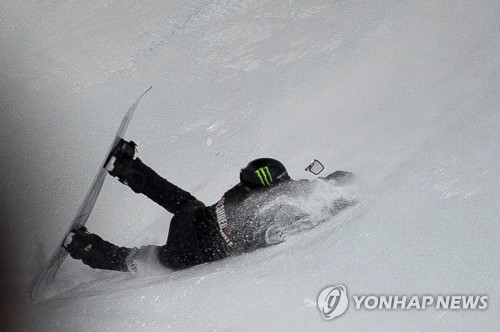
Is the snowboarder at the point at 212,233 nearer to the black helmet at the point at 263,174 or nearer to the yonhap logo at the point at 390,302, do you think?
the black helmet at the point at 263,174

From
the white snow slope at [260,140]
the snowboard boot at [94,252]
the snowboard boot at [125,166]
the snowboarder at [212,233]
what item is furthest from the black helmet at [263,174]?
the snowboard boot at [94,252]

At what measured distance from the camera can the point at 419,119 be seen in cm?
447

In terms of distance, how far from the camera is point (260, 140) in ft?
14.2

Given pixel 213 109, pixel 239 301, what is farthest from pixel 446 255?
pixel 213 109

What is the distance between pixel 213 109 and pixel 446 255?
188 cm

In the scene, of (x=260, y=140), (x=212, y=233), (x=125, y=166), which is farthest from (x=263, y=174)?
(x=260, y=140)

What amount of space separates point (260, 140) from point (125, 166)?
1.38 metres

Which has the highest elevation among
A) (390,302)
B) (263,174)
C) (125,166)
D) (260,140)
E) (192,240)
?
(260,140)

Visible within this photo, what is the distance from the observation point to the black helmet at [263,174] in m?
2.90

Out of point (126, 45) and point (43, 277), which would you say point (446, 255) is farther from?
point (126, 45)

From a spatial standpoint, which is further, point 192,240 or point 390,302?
point 390,302

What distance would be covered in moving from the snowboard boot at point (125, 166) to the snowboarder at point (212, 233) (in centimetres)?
26

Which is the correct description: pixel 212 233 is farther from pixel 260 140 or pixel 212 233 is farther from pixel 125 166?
pixel 260 140

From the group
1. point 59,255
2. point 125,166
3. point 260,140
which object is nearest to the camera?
point 59,255
